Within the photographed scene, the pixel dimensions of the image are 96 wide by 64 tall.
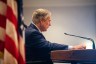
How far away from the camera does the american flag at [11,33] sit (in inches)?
49.2

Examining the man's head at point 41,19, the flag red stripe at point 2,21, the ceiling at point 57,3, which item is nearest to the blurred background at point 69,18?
the ceiling at point 57,3

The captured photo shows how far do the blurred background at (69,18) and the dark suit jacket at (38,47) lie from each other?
318 centimetres

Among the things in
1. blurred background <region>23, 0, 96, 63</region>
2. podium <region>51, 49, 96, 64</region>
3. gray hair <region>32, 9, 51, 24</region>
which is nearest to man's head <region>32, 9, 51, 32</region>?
gray hair <region>32, 9, 51, 24</region>

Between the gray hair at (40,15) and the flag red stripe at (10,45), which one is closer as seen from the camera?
the flag red stripe at (10,45)

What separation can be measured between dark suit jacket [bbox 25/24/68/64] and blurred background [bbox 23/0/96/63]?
10.4 feet

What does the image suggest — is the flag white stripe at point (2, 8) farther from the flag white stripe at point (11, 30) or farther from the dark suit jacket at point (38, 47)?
the dark suit jacket at point (38, 47)

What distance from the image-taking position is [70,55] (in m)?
1.56

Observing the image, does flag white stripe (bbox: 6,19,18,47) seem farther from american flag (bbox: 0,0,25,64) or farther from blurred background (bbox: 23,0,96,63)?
blurred background (bbox: 23,0,96,63)

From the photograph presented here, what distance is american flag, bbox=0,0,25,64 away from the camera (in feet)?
4.10

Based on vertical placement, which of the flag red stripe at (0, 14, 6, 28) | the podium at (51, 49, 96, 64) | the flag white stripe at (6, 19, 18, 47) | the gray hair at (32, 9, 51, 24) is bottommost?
the podium at (51, 49, 96, 64)

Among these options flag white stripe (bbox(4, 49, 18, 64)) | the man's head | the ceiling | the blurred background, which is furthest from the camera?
the ceiling

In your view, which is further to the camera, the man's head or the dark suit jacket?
the man's head

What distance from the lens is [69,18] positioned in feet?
17.3

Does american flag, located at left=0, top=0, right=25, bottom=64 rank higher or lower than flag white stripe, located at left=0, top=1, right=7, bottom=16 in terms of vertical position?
lower
